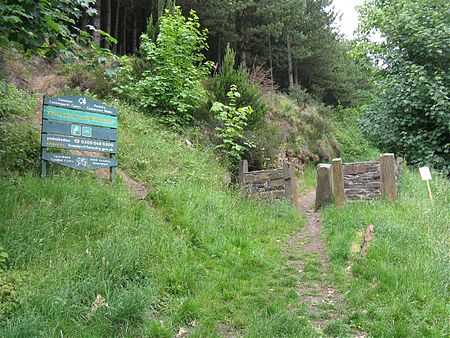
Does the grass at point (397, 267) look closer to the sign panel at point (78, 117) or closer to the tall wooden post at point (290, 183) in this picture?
the tall wooden post at point (290, 183)

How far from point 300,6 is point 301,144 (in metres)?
10.9

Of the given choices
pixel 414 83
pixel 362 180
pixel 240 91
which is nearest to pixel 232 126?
pixel 240 91

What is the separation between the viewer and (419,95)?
46.3 feet

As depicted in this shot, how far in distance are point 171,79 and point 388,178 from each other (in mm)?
6511

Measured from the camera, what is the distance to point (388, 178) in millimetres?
9453

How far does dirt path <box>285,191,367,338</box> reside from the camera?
4148 mm

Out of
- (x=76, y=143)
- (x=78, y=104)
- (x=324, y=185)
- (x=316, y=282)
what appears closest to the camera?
(x=316, y=282)

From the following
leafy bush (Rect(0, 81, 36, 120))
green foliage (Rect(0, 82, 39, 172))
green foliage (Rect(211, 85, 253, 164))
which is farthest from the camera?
green foliage (Rect(211, 85, 253, 164))

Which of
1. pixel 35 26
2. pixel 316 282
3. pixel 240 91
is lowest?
pixel 316 282

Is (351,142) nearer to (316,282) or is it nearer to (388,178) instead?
(388,178)

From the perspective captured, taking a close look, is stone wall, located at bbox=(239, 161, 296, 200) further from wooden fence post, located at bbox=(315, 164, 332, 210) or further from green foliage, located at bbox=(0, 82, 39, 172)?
green foliage, located at bbox=(0, 82, 39, 172)

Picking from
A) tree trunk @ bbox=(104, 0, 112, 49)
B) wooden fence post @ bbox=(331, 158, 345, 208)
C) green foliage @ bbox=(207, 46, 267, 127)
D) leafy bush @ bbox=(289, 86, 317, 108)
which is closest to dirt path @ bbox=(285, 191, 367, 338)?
wooden fence post @ bbox=(331, 158, 345, 208)

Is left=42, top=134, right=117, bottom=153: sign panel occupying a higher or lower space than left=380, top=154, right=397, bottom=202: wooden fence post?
higher

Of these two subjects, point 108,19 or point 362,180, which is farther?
point 108,19
